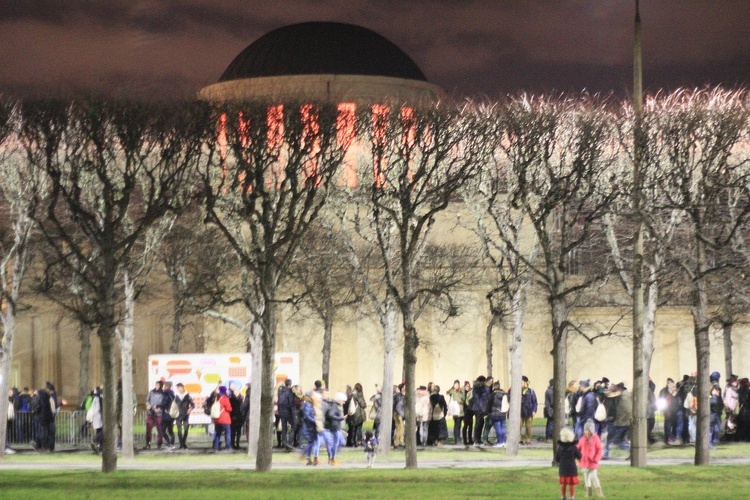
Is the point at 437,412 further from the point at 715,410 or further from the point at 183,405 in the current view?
the point at 715,410

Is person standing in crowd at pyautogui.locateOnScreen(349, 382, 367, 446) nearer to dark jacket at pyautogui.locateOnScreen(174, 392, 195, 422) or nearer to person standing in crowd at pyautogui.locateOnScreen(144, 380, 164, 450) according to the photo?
dark jacket at pyautogui.locateOnScreen(174, 392, 195, 422)

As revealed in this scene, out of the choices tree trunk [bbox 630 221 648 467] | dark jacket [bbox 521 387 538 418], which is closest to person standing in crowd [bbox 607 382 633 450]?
dark jacket [bbox 521 387 538 418]

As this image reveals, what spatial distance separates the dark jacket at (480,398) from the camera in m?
36.0

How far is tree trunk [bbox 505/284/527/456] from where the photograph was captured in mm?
33312

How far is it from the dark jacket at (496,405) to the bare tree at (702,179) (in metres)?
6.55

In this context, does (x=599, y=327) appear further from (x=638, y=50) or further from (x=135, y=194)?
(x=638, y=50)

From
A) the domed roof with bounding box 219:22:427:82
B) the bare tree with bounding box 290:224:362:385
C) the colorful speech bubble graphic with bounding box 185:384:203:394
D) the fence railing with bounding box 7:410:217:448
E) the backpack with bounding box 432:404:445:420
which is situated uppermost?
the domed roof with bounding box 219:22:427:82

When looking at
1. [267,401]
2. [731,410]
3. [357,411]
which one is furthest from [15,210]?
[731,410]

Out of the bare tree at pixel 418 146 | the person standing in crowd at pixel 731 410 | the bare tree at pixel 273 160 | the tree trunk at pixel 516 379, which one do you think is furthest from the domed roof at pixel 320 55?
the bare tree at pixel 273 160

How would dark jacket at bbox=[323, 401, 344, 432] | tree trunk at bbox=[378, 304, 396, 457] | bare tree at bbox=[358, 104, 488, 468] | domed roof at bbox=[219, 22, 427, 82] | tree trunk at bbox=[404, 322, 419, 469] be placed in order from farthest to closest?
domed roof at bbox=[219, 22, 427, 82] < tree trunk at bbox=[378, 304, 396, 457] < bare tree at bbox=[358, 104, 488, 468] < dark jacket at bbox=[323, 401, 344, 432] < tree trunk at bbox=[404, 322, 419, 469]

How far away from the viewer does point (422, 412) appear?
35.8 metres

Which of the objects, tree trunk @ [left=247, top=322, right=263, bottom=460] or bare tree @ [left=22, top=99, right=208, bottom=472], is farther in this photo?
tree trunk @ [left=247, top=322, right=263, bottom=460]

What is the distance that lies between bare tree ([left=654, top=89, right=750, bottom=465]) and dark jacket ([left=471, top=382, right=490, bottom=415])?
7281 millimetres

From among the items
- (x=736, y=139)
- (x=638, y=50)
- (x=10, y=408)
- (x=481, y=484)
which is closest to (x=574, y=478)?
(x=481, y=484)
